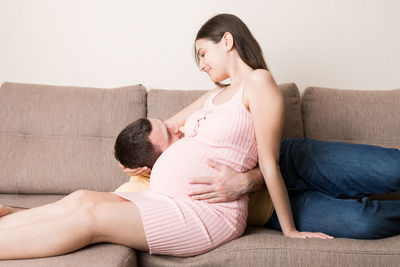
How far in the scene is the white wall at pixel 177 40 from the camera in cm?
215

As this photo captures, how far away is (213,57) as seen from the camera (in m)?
1.50

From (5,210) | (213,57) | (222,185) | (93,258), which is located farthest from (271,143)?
(5,210)

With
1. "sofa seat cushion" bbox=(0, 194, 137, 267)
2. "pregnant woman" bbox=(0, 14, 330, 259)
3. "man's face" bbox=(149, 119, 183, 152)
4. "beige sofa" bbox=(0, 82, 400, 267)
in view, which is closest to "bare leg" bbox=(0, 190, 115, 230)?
"pregnant woman" bbox=(0, 14, 330, 259)

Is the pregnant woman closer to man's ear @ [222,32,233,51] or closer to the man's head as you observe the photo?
man's ear @ [222,32,233,51]

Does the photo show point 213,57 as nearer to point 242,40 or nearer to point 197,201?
point 242,40

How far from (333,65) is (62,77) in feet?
5.54

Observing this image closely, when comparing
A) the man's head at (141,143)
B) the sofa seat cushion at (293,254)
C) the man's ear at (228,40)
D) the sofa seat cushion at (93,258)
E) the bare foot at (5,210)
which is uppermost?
the man's ear at (228,40)

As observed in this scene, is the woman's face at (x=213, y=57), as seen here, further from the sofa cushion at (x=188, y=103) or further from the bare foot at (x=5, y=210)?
the bare foot at (x=5, y=210)

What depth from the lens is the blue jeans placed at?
47.6 inches

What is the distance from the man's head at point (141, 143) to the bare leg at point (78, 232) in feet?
1.04

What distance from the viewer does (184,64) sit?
2176 millimetres

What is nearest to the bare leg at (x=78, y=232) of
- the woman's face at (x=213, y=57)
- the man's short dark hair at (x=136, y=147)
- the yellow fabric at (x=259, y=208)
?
the man's short dark hair at (x=136, y=147)

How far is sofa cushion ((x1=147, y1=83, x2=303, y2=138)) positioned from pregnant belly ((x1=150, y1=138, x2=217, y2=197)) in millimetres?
604

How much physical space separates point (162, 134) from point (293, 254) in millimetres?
705
